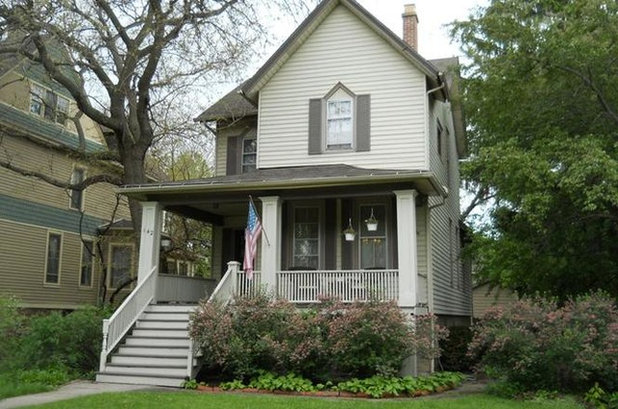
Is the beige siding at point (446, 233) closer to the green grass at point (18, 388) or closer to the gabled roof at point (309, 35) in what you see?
the gabled roof at point (309, 35)

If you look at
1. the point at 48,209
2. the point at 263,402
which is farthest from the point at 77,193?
the point at 263,402

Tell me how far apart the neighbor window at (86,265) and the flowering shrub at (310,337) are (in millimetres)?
14359

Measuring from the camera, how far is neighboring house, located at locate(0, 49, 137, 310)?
21609mm

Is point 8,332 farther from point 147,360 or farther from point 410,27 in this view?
point 410,27

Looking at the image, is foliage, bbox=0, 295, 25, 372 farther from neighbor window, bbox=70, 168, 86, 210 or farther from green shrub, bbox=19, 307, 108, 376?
neighbor window, bbox=70, 168, 86, 210

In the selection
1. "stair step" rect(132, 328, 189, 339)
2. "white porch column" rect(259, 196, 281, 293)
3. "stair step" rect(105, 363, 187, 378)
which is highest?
"white porch column" rect(259, 196, 281, 293)

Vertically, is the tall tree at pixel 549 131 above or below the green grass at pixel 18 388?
above

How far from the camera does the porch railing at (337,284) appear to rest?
13414mm

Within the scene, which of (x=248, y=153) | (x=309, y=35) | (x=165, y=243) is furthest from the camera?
(x=165, y=243)

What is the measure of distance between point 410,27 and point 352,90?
18.8 ft

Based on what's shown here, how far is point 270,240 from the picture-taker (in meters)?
14.1

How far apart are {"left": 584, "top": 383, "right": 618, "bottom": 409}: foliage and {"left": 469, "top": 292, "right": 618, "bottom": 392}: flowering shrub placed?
10.0 inches

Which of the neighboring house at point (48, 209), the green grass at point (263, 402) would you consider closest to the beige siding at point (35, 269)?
the neighboring house at point (48, 209)

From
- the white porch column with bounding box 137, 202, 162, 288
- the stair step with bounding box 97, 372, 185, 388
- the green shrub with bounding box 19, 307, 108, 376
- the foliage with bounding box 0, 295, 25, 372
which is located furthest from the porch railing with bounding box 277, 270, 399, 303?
the foliage with bounding box 0, 295, 25, 372
